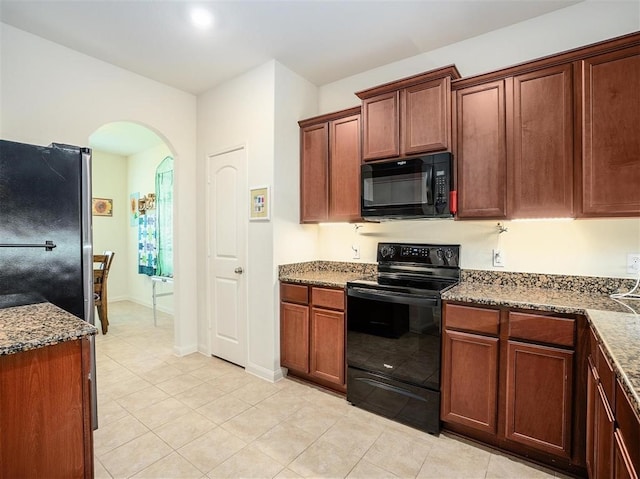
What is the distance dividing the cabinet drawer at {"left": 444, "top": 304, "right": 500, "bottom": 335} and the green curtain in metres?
4.09

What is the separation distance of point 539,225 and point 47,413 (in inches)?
111

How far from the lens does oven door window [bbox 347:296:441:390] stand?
2.09m

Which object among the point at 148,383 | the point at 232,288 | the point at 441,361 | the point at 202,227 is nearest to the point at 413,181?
→ the point at 441,361

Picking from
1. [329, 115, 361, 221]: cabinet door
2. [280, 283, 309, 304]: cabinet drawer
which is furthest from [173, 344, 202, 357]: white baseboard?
[329, 115, 361, 221]: cabinet door

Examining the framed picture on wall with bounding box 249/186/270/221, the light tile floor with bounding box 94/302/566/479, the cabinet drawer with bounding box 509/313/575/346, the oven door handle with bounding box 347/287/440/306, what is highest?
the framed picture on wall with bounding box 249/186/270/221

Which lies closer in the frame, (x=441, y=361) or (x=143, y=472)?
(x=143, y=472)

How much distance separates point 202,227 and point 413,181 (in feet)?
7.31

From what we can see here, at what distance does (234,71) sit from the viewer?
9.88 feet

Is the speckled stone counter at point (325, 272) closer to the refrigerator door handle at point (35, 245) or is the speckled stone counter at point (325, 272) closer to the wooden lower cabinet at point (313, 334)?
the wooden lower cabinet at point (313, 334)

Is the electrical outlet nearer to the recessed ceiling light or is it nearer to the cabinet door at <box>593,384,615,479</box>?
the cabinet door at <box>593,384,615,479</box>

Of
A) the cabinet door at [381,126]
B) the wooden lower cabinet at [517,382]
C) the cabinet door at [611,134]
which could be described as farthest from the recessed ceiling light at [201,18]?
the wooden lower cabinet at [517,382]

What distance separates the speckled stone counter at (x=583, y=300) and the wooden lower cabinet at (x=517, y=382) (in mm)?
62

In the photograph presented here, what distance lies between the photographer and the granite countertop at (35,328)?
3.77 ft

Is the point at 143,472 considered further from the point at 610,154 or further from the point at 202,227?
the point at 610,154
